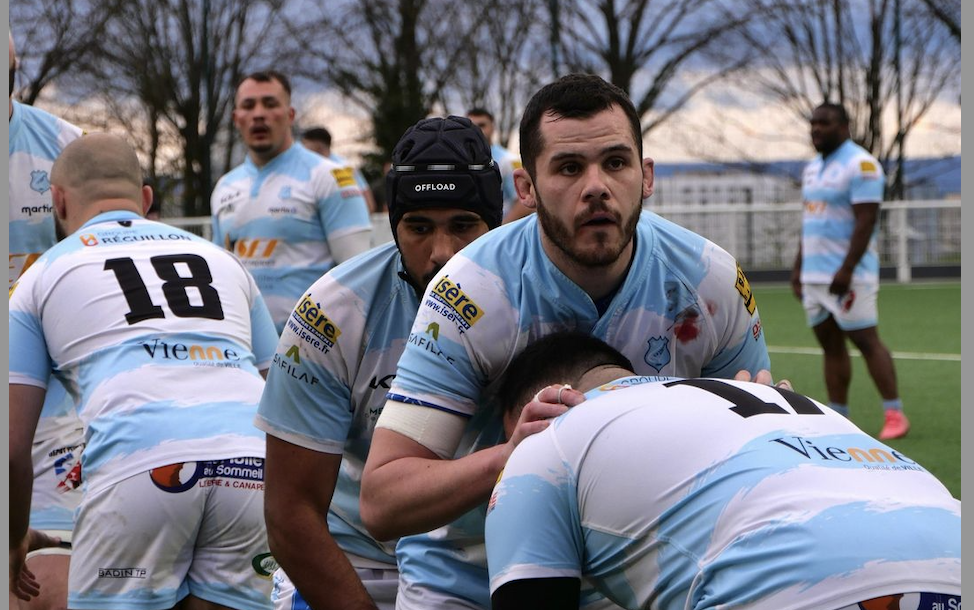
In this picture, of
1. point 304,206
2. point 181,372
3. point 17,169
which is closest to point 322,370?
point 181,372

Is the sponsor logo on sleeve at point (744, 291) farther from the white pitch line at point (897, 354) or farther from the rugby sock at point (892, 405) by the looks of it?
the white pitch line at point (897, 354)

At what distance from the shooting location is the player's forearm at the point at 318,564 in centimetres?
347

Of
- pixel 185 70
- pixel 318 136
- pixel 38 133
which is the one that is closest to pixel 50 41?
pixel 185 70

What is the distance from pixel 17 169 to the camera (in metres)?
5.74

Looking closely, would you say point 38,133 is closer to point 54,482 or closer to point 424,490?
point 54,482

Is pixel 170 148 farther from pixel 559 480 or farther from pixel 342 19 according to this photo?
pixel 559 480

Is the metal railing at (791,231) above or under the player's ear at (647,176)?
under

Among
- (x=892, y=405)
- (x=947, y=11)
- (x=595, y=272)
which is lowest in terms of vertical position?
(x=892, y=405)

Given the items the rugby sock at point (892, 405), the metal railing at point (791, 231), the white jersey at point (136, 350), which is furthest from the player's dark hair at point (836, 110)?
the metal railing at point (791, 231)

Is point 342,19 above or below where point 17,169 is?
above

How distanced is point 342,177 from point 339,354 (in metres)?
4.79

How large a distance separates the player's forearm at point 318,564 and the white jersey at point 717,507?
0.97 metres

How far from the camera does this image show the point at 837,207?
10.0 metres

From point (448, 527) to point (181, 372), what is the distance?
135 cm
